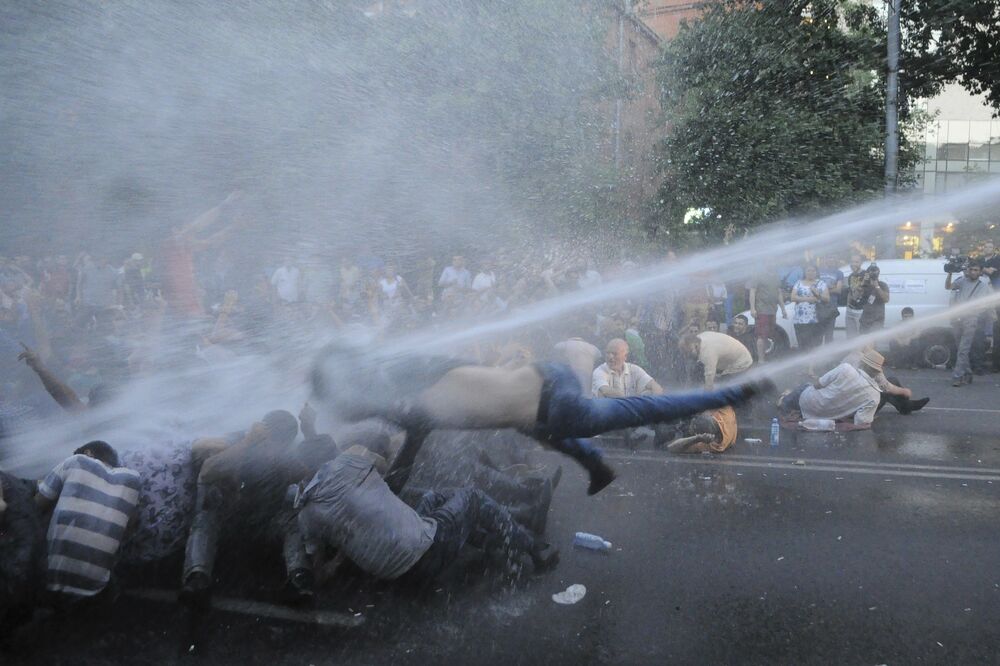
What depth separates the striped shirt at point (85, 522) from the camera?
3.74 meters

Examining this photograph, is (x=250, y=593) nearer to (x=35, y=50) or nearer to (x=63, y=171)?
(x=35, y=50)

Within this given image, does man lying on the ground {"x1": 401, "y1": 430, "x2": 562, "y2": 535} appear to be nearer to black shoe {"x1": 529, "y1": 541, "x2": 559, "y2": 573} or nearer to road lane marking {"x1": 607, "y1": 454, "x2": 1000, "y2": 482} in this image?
black shoe {"x1": 529, "y1": 541, "x2": 559, "y2": 573}

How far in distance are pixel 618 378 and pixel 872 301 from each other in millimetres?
5110

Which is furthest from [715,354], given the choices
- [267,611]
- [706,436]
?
[267,611]

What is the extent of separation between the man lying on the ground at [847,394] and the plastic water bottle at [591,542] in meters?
4.18

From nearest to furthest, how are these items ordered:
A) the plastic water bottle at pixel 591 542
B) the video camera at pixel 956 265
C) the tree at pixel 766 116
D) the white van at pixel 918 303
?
the plastic water bottle at pixel 591 542, the video camera at pixel 956 265, the white van at pixel 918 303, the tree at pixel 766 116

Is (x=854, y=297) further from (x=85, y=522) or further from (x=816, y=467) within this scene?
(x=85, y=522)

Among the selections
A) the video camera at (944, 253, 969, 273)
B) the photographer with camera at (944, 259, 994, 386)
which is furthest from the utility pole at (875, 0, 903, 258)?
the photographer with camera at (944, 259, 994, 386)

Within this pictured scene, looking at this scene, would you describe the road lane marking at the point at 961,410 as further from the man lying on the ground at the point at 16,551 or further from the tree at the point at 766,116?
the man lying on the ground at the point at 16,551

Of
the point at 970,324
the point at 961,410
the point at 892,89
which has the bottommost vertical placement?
the point at 961,410

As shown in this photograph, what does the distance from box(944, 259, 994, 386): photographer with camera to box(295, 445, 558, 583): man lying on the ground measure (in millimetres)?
8686

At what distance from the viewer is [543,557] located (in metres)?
4.48

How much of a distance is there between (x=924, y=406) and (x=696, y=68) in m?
7.51

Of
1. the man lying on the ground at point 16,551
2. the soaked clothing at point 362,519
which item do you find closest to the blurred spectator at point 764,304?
the soaked clothing at point 362,519
